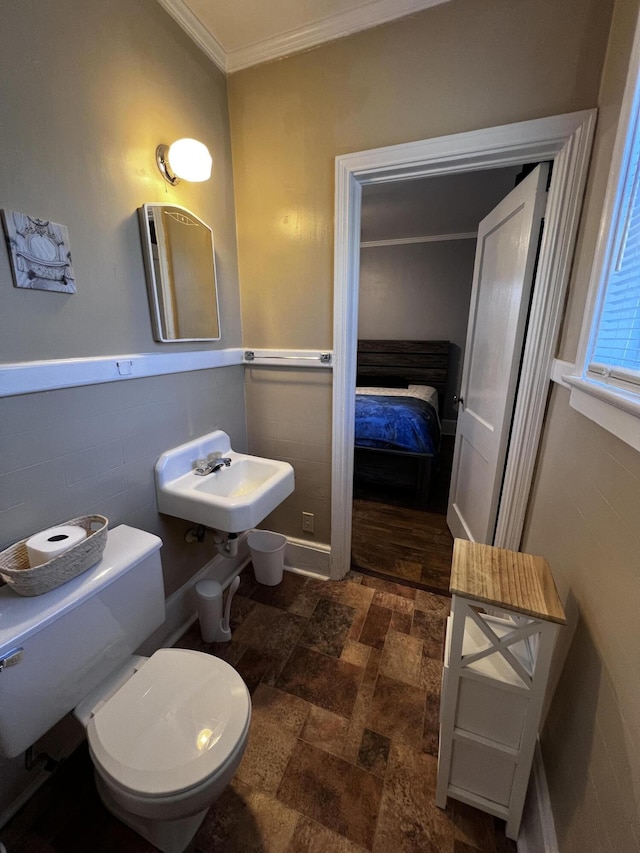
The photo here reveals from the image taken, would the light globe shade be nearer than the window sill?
A: No

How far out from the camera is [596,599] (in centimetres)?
81

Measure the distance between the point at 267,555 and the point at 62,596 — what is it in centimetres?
110

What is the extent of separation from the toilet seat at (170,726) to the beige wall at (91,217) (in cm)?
42

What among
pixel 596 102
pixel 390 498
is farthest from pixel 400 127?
pixel 390 498

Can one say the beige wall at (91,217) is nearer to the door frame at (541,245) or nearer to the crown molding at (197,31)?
the crown molding at (197,31)

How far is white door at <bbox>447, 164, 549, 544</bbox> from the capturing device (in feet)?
4.61

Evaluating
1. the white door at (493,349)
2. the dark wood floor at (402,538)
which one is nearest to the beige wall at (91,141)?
the white door at (493,349)

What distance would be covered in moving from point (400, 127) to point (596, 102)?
0.66 m

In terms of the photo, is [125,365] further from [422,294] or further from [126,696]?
[422,294]

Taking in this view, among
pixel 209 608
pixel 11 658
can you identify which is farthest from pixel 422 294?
pixel 11 658

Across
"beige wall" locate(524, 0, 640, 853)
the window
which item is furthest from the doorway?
the window

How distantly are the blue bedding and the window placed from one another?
5.39ft

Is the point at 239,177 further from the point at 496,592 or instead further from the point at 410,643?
the point at 410,643

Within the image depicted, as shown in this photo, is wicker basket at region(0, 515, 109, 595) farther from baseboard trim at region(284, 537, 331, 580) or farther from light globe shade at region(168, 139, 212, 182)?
light globe shade at region(168, 139, 212, 182)
